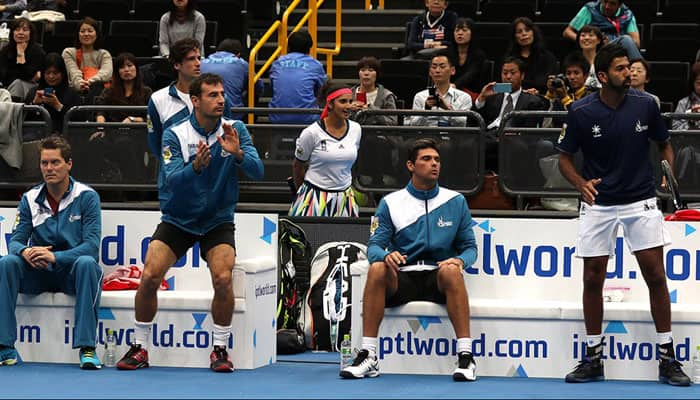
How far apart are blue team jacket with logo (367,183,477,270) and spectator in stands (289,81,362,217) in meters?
1.55

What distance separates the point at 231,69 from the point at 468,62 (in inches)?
91.5

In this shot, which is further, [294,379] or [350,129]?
[350,129]

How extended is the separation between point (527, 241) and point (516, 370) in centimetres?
98

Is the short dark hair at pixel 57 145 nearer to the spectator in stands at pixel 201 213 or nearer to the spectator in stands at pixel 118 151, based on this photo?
the spectator in stands at pixel 201 213

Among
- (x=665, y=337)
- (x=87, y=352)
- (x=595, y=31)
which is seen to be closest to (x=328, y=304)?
(x=87, y=352)

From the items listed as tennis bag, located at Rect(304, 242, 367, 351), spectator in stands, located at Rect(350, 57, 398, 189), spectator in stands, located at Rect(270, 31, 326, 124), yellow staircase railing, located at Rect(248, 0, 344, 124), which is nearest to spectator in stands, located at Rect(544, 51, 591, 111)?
spectator in stands, located at Rect(350, 57, 398, 189)

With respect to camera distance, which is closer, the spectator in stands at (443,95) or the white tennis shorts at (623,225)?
the white tennis shorts at (623,225)

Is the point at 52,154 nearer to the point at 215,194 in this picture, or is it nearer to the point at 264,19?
the point at 215,194

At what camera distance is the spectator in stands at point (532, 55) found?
13.2m

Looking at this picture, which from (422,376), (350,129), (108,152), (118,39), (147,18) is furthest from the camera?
(147,18)

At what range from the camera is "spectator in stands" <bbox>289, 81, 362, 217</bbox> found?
34.6ft

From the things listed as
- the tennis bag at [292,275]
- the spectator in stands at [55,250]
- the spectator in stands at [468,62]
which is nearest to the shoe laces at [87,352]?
the spectator in stands at [55,250]

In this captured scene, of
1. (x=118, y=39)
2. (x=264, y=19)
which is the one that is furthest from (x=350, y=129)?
(x=264, y=19)

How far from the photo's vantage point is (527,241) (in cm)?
946
